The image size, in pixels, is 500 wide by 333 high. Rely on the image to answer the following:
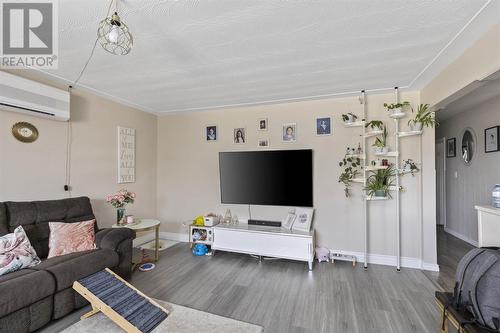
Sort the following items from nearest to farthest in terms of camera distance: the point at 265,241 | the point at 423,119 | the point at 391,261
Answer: the point at 423,119 < the point at 391,261 < the point at 265,241

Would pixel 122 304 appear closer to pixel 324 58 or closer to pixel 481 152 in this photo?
pixel 324 58

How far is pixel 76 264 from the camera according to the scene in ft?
6.95

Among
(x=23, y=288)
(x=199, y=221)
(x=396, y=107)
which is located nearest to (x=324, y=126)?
(x=396, y=107)

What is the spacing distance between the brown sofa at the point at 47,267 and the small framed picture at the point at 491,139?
204 inches

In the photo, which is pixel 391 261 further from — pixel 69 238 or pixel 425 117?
pixel 69 238

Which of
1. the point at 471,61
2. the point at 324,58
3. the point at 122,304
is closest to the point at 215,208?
the point at 122,304

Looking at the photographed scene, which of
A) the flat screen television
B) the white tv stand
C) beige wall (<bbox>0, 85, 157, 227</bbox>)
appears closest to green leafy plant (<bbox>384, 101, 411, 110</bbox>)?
the flat screen television

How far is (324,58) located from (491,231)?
2091mm

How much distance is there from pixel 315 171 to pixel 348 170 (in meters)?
0.45

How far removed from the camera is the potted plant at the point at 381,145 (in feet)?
Result: 10.1

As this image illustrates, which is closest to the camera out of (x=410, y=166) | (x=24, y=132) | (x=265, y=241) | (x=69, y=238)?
(x=69, y=238)

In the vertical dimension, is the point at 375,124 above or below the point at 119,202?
above

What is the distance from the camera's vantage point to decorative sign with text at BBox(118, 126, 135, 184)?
365 centimetres

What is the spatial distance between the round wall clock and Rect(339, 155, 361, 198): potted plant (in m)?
3.77
